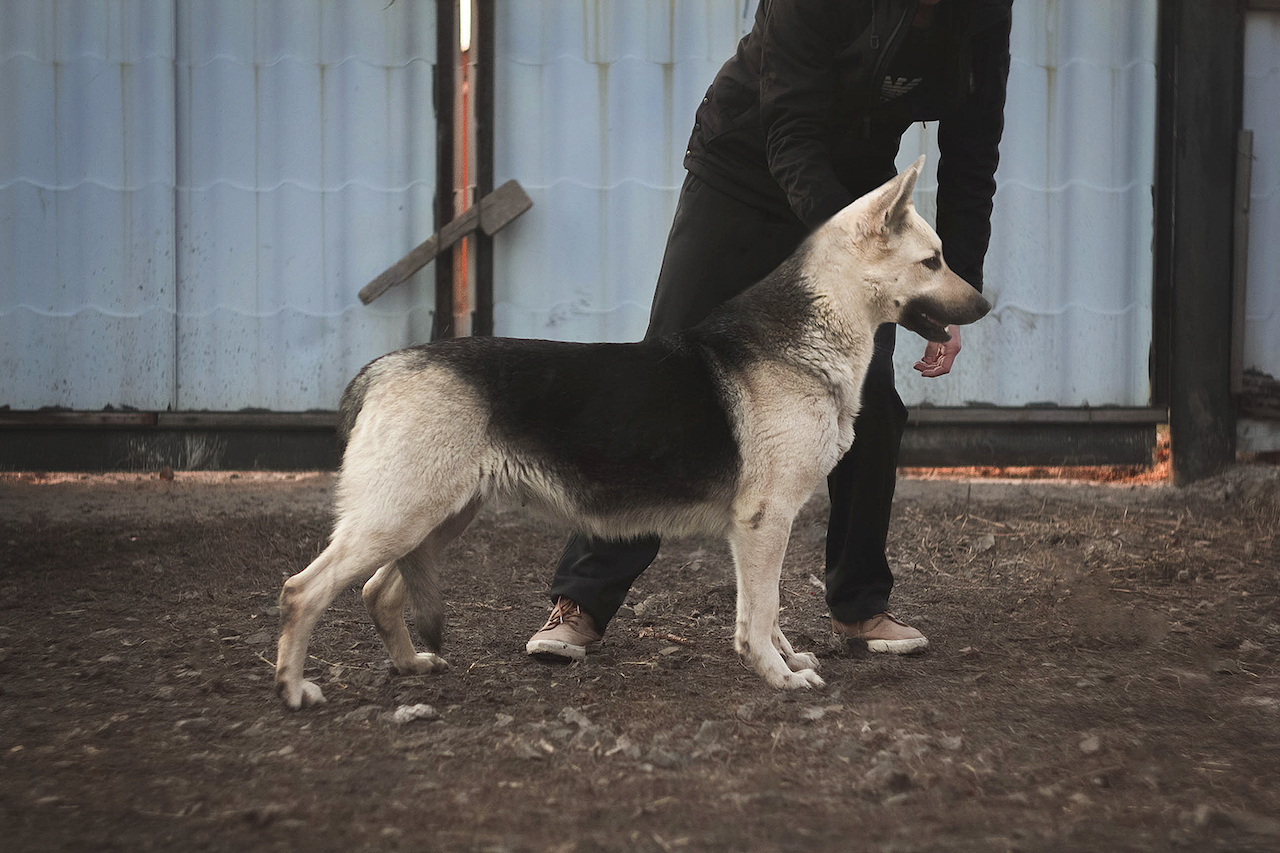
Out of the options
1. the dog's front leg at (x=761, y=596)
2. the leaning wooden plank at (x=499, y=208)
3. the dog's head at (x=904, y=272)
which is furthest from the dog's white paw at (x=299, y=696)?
the leaning wooden plank at (x=499, y=208)

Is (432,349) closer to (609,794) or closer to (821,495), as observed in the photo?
(609,794)

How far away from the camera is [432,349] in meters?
2.99

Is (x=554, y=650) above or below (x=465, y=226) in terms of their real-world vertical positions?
below

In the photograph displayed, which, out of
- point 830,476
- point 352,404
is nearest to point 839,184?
point 830,476

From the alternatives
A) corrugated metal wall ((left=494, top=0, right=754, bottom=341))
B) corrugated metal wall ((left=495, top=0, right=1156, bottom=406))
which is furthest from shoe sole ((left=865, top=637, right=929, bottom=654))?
corrugated metal wall ((left=494, top=0, right=754, bottom=341))

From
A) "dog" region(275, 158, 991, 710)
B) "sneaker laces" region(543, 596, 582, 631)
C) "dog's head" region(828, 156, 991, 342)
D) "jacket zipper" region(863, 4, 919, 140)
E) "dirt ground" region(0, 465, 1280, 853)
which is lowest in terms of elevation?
"dirt ground" region(0, 465, 1280, 853)

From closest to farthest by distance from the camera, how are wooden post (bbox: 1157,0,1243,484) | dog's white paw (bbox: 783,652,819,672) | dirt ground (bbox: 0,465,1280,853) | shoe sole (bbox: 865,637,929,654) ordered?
dirt ground (bbox: 0,465,1280,853) < dog's white paw (bbox: 783,652,819,672) < shoe sole (bbox: 865,637,929,654) < wooden post (bbox: 1157,0,1243,484)

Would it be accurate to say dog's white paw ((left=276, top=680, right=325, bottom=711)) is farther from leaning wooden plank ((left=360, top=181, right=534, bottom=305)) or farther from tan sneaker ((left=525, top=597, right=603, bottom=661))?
leaning wooden plank ((left=360, top=181, right=534, bottom=305))

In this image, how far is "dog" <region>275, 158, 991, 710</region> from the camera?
112 inches

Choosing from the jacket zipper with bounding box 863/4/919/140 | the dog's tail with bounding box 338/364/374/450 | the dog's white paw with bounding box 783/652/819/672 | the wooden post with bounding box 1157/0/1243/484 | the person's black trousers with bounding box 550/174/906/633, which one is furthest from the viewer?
the wooden post with bounding box 1157/0/1243/484

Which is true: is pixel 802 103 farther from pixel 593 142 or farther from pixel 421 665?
pixel 593 142

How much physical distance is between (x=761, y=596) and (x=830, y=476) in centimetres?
75

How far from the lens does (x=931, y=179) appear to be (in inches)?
243

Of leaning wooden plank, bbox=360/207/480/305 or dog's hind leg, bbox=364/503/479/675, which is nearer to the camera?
dog's hind leg, bbox=364/503/479/675
